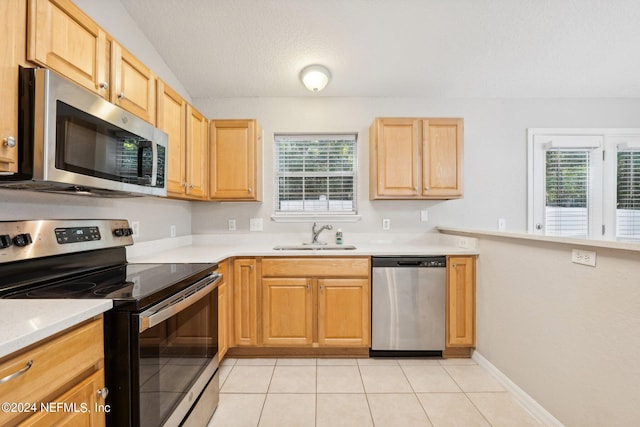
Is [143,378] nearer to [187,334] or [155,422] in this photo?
[155,422]

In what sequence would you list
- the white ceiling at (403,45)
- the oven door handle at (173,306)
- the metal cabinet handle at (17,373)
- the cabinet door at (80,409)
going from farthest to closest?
the white ceiling at (403,45) → the oven door handle at (173,306) → the cabinet door at (80,409) → the metal cabinet handle at (17,373)

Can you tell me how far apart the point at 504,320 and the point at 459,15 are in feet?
7.22

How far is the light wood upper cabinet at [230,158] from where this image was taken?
2572 mm

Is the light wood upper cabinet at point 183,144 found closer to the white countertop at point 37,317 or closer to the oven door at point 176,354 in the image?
the oven door at point 176,354

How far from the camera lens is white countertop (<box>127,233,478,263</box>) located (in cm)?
208

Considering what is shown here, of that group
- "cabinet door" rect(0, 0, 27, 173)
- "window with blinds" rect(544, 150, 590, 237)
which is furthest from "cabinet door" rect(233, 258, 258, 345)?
"window with blinds" rect(544, 150, 590, 237)

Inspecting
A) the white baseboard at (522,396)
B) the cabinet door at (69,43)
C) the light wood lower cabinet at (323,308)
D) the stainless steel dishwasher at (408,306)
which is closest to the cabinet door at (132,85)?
the cabinet door at (69,43)

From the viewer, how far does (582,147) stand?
2926 millimetres

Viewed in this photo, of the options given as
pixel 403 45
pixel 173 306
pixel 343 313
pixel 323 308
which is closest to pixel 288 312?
pixel 323 308

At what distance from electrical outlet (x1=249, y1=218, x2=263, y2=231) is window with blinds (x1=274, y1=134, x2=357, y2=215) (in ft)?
0.80

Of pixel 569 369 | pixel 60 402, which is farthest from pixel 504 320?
pixel 60 402

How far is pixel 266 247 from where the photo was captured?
2.64 meters

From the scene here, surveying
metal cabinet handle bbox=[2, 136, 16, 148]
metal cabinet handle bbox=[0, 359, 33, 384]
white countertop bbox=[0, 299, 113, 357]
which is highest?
metal cabinet handle bbox=[2, 136, 16, 148]

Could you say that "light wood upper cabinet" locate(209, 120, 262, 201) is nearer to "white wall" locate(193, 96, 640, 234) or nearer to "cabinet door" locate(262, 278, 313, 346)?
"white wall" locate(193, 96, 640, 234)
